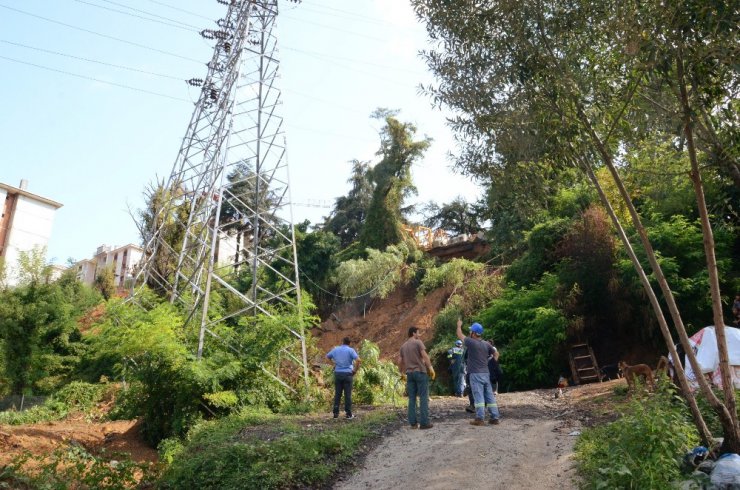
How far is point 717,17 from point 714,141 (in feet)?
6.59

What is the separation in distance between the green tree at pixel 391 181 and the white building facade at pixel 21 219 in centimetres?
3431

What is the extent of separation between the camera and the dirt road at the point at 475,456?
780 cm

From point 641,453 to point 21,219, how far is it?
6235cm

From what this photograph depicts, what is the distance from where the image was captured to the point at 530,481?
302 inches

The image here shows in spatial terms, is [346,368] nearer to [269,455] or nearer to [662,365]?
[269,455]

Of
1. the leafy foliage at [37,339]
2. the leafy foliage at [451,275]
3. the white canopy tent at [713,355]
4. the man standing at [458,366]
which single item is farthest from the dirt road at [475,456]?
the leafy foliage at [37,339]

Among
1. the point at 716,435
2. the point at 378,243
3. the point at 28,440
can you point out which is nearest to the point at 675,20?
the point at 716,435

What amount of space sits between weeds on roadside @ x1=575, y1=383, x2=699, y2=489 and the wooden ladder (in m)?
11.0

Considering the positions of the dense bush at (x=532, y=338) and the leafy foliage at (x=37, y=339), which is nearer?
the dense bush at (x=532, y=338)

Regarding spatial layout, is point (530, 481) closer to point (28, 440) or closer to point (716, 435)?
point (716, 435)

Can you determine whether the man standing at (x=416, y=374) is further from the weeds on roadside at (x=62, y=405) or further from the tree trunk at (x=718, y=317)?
the weeds on roadside at (x=62, y=405)

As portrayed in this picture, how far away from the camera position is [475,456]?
28.3 feet

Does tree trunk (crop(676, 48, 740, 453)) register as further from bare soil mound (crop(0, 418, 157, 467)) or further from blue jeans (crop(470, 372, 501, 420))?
bare soil mound (crop(0, 418, 157, 467))

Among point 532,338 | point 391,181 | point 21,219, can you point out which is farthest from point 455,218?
point 21,219
